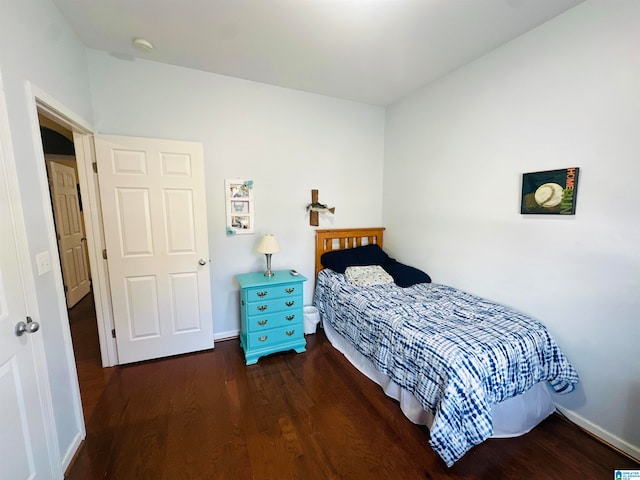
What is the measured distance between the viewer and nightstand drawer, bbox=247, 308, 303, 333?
243cm

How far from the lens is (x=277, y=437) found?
5.43ft

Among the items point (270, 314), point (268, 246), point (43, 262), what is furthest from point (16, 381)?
point (268, 246)

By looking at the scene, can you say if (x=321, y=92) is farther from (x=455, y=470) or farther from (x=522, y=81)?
(x=455, y=470)

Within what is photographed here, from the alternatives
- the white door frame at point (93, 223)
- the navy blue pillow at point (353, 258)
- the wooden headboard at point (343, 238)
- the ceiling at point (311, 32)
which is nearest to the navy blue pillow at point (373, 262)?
the navy blue pillow at point (353, 258)

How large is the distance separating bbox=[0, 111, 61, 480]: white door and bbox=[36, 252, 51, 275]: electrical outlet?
6.6 inches

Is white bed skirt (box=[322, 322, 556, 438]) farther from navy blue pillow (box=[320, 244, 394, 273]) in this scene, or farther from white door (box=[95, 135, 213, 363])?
white door (box=[95, 135, 213, 363])

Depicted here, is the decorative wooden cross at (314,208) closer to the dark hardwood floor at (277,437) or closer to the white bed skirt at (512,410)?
the dark hardwood floor at (277,437)

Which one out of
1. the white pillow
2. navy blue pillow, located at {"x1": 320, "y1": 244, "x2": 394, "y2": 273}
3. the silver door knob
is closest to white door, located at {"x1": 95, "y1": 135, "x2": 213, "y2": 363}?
the silver door knob

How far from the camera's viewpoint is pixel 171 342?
251cm

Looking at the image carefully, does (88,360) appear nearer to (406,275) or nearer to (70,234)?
(70,234)

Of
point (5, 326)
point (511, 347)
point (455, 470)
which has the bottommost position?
point (455, 470)

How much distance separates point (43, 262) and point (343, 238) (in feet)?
8.49

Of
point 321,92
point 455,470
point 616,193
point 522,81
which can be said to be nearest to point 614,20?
point 522,81

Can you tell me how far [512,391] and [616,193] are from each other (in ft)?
4.37
